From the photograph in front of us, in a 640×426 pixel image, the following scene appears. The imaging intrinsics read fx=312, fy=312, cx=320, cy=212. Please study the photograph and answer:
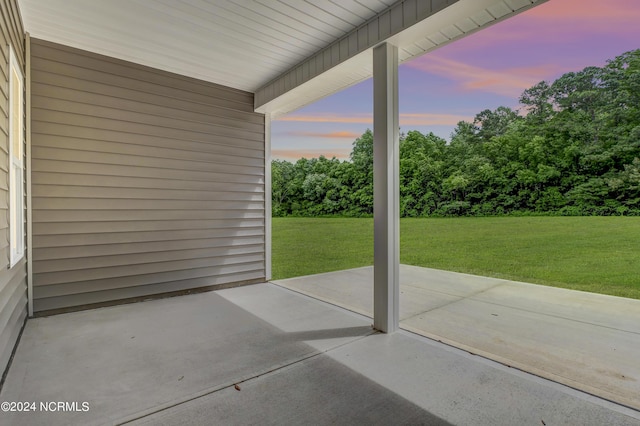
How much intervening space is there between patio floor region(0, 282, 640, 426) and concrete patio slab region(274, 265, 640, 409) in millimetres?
232

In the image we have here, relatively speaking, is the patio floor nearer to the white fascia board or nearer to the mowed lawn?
the white fascia board

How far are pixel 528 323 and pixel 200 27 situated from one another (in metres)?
4.28

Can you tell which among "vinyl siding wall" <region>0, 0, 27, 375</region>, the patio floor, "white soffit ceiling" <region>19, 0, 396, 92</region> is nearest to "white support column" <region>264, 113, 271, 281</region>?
"white soffit ceiling" <region>19, 0, 396, 92</region>

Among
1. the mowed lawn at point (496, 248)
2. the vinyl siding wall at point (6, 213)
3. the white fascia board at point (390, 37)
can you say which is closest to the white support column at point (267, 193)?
the white fascia board at point (390, 37)

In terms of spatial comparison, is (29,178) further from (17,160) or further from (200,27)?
(200,27)

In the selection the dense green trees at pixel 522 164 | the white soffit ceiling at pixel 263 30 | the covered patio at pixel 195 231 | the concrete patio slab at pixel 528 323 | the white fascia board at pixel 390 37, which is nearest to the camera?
the covered patio at pixel 195 231

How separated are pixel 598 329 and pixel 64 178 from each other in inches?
217

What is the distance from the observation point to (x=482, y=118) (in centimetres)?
1035

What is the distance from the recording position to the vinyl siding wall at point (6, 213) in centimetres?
201

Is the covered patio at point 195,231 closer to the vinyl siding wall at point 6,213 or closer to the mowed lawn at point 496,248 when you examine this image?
the vinyl siding wall at point 6,213

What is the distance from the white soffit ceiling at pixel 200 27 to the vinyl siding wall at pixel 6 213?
1.48ft

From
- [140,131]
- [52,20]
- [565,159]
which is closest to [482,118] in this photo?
[565,159]

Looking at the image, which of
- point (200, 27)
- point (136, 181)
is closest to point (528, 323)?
point (200, 27)

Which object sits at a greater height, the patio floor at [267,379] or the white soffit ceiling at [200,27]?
the white soffit ceiling at [200,27]
